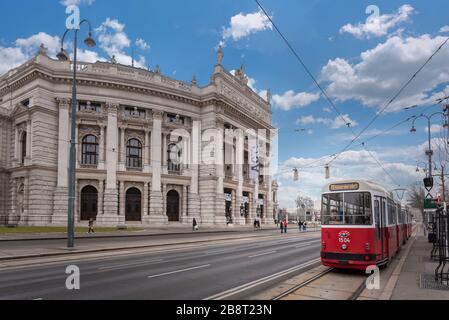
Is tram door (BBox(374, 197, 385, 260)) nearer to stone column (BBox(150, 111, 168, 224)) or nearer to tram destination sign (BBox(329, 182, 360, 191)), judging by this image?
tram destination sign (BBox(329, 182, 360, 191))

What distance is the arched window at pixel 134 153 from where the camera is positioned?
155 ft

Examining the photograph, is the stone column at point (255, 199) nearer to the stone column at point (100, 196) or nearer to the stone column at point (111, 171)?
the stone column at point (111, 171)

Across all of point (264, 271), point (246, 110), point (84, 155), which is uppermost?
point (246, 110)

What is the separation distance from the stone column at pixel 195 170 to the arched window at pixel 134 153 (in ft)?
23.7

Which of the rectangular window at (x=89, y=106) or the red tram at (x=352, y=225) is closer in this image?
the red tram at (x=352, y=225)

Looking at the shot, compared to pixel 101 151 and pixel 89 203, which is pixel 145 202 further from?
pixel 101 151

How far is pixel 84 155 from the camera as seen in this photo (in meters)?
44.8

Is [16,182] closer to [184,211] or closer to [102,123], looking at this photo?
[102,123]

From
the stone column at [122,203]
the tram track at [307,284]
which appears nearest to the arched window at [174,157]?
the stone column at [122,203]

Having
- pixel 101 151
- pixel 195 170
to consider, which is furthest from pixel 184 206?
pixel 101 151

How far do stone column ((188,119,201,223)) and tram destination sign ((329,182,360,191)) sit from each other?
38333mm

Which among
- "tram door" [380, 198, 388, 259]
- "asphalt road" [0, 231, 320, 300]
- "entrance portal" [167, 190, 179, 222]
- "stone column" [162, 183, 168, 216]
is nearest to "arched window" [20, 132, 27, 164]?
"stone column" [162, 183, 168, 216]
